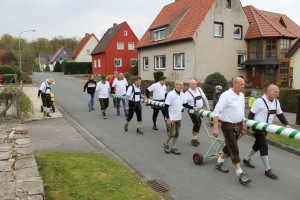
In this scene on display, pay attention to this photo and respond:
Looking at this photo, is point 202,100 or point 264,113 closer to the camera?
point 264,113

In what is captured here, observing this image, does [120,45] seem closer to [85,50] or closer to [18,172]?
Result: [85,50]

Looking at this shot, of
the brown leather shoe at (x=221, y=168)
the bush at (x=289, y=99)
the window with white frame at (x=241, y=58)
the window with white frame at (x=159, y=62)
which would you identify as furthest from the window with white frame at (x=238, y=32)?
the brown leather shoe at (x=221, y=168)

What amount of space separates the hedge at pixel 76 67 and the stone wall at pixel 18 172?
55404mm

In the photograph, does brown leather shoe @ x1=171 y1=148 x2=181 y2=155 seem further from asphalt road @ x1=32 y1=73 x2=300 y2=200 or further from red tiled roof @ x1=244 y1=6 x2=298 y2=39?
red tiled roof @ x1=244 y1=6 x2=298 y2=39

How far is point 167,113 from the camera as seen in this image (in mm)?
8375

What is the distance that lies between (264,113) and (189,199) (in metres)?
2.53

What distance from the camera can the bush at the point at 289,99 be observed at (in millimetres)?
16625

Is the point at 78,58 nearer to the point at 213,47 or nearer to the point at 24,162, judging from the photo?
the point at 213,47

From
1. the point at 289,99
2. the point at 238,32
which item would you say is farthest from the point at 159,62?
the point at 289,99

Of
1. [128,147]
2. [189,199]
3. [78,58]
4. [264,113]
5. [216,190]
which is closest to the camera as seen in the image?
[189,199]

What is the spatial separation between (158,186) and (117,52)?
44648 millimetres

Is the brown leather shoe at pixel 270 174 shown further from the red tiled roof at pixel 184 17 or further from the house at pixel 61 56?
the house at pixel 61 56

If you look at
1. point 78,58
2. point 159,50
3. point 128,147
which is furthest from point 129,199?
point 78,58

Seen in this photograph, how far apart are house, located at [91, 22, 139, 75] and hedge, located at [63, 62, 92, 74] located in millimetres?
8920
